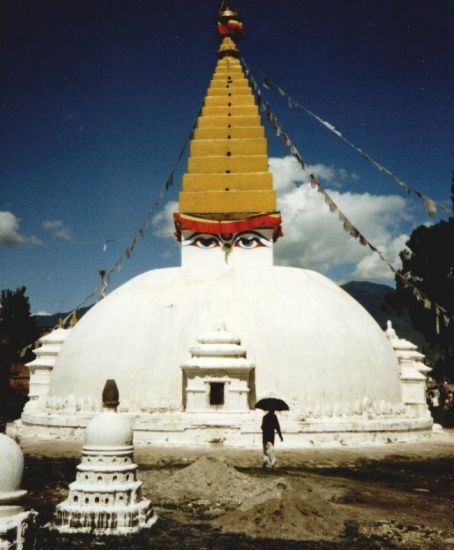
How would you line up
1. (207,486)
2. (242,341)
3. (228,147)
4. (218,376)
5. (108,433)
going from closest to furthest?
(108,433)
(207,486)
(218,376)
(242,341)
(228,147)

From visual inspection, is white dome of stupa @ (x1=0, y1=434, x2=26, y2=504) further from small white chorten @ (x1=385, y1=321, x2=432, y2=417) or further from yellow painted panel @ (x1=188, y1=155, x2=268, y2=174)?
yellow painted panel @ (x1=188, y1=155, x2=268, y2=174)

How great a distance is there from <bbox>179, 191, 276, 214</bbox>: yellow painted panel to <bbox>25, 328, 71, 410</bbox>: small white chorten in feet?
18.6

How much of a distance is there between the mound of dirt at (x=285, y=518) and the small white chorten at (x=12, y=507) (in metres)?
2.92

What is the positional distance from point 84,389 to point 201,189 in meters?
7.01

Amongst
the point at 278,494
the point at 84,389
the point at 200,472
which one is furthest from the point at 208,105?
the point at 278,494

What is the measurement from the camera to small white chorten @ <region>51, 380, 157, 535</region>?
7129mm

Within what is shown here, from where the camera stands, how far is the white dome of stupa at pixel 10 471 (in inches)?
194

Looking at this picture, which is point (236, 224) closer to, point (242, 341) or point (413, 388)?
point (242, 341)

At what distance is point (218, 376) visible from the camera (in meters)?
14.8

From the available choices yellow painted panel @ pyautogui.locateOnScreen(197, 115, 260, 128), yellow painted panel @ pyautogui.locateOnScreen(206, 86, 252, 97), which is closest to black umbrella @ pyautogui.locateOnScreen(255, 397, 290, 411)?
yellow painted panel @ pyautogui.locateOnScreen(197, 115, 260, 128)

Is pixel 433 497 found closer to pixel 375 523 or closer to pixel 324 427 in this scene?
pixel 375 523

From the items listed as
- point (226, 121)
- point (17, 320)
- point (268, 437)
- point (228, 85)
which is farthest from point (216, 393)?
point (17, 320)

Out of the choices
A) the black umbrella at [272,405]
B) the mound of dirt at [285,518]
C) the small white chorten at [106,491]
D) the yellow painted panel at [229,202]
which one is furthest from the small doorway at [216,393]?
Answer: the small white chorten at [106,491]

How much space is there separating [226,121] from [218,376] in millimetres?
8909
